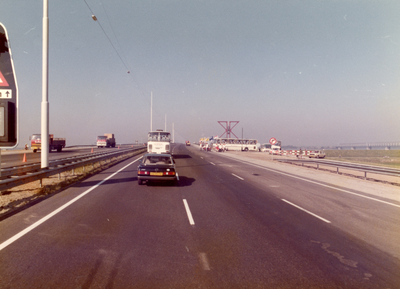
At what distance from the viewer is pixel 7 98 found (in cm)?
533

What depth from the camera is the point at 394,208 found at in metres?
8.91

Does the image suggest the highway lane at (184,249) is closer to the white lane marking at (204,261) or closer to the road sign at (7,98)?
the white lane marking at (204,261)

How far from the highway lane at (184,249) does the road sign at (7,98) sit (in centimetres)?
205

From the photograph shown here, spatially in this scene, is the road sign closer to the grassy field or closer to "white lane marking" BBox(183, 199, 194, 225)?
"white lane marking" BBox(183, 199, 194, 225)

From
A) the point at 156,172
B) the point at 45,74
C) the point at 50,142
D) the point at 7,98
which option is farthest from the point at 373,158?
the point at 7,98

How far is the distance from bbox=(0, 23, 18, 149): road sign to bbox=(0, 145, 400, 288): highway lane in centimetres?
205

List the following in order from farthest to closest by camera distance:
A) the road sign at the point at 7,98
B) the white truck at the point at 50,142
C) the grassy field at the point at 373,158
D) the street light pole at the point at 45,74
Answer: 1. the white truck at the point at 50,142
2. the grassy field at the point at 373,158
3. the street light pole at the point at 45,74
4. the road sign at the point at 7,98

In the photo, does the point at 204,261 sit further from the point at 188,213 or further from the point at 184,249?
the point at 188,213

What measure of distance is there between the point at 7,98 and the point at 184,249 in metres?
4.59

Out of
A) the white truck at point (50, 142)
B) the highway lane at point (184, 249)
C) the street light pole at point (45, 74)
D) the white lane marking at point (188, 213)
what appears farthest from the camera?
the white truck at point (50, 142)

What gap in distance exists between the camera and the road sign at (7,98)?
524cm

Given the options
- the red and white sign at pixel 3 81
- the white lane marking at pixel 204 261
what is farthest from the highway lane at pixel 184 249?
the red and white sign at pixel 3 81

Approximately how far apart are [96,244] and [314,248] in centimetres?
429

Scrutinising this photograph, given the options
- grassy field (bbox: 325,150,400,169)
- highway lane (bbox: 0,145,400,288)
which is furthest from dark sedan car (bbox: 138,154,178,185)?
grassy field (bbox: 325,150,400,169)
